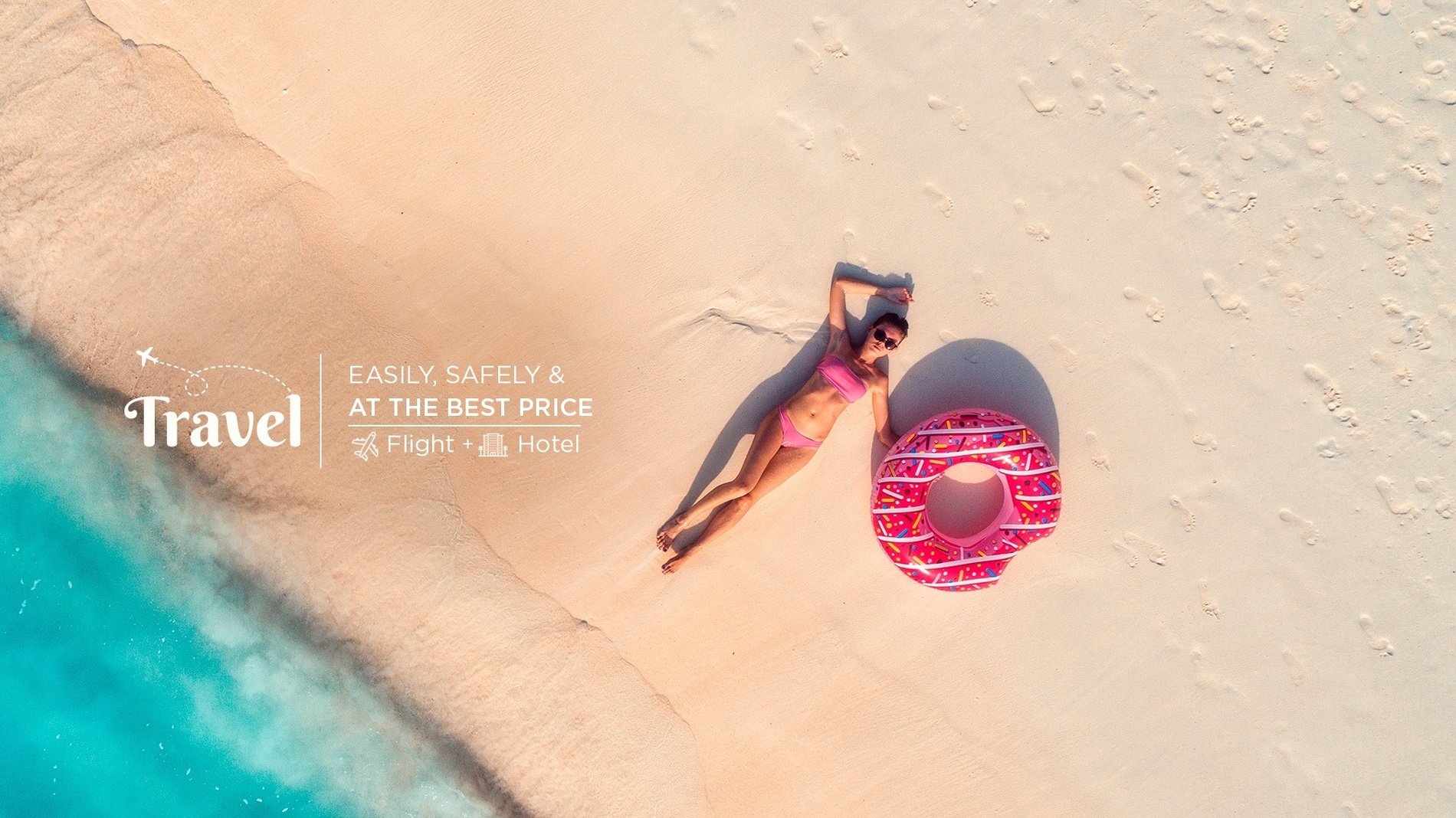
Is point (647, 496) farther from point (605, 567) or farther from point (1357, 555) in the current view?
point (1357, 555)

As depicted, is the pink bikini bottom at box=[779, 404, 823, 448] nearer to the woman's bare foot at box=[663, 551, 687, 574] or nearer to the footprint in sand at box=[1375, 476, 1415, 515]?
the woman's bare foot at box=[663, 551, 687, 574]

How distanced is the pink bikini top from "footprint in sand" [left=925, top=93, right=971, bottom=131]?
1657mm

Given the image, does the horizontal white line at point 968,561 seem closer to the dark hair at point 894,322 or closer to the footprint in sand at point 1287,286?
the dark hair at point 894,322

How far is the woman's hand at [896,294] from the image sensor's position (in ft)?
13.7

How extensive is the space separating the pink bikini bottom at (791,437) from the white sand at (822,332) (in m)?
0.27

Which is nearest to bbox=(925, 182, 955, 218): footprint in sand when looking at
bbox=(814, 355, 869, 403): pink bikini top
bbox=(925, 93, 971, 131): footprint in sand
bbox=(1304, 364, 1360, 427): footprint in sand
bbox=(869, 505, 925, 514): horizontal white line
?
bbox=(925, 93, 971, 131): footprint in sand

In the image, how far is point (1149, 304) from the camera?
4203 millimetres

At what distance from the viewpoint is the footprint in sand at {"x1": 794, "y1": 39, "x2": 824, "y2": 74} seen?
424 cm

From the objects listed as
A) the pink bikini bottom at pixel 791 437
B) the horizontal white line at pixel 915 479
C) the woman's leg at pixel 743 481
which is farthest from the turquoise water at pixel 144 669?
the horizontal white line at pixel 915 479

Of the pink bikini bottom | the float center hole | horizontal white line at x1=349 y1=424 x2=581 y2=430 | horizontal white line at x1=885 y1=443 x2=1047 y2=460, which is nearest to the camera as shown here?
horizontal white line at x1=885 y1=443 x2=1047 y2=460

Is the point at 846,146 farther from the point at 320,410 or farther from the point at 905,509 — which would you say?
the point at 320,410

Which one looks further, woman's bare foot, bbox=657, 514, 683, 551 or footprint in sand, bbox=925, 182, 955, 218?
woman's bare foot, bbox=657, 514, 683, 551

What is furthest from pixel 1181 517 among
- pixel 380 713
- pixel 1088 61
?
pixel 380 713

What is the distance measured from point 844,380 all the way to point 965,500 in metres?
1.13
